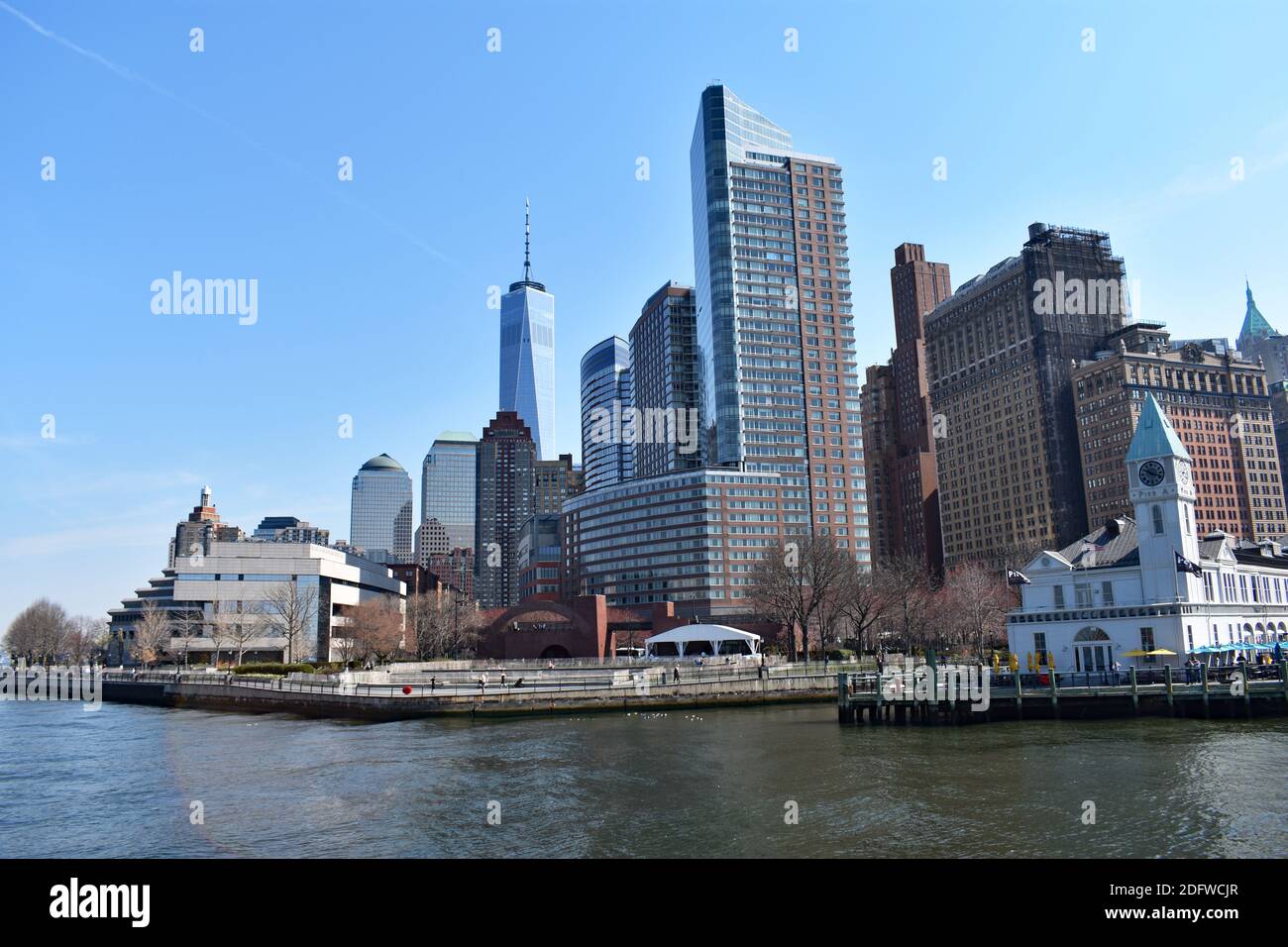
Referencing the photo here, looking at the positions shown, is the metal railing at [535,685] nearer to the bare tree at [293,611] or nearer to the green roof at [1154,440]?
the green roof at [1154,440]

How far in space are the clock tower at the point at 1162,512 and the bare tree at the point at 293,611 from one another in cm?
9981

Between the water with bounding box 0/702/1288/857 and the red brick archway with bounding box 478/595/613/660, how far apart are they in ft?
229

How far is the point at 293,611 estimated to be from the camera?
118438 millimetres

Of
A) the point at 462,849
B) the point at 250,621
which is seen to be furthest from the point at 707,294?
the point at 462,849

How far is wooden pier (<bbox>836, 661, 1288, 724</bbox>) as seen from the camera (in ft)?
184

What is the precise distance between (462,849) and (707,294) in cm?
16648

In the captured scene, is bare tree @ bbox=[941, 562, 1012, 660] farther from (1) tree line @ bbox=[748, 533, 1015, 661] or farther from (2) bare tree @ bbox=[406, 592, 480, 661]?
(2) bare tree @ bbox=[406, 592, 480, 661]

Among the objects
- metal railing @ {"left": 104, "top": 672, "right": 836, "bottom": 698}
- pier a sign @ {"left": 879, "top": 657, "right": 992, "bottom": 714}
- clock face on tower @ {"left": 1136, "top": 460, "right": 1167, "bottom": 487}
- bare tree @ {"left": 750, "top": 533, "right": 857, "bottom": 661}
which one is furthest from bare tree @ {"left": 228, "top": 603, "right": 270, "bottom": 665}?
clock face on tower @ {"left": 1136, "top": 460, "right": 1167, "bottom": 487}

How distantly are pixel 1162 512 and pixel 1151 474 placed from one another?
333 cm

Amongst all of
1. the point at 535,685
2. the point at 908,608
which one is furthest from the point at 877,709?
the point at 908,608

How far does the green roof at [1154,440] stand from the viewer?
6975 cm

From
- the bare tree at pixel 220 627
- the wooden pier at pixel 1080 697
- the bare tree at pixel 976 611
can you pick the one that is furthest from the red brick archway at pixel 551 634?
the wooden pier at pixel 1080 697

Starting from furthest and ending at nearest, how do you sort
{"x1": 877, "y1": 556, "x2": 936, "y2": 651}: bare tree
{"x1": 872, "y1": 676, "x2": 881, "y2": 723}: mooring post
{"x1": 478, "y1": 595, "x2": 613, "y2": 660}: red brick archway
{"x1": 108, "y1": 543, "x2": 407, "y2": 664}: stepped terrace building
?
{"x1": 108, "y1": 543, "x2": 407, "y2": 664}: stepped terrace building < {"x1": 478, "y1": 595, "x2": 613, "y2": 660}: red brick archway < {"x1": 877, "y1": 556, "x2": 936, "y2": 651}: bare tree < {"x1": 872, "y1": 676, "x2": 881, "y2": 723}: mooring post
